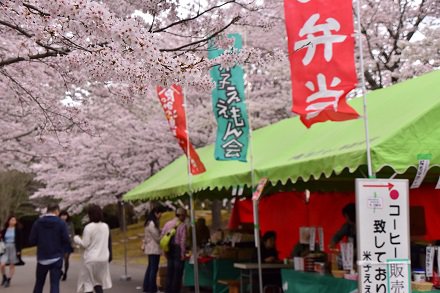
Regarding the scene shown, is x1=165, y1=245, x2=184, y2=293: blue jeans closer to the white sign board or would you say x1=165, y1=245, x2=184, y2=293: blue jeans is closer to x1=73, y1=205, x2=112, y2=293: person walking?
x1=73, y1=205, x2=112, y2=293: person walking

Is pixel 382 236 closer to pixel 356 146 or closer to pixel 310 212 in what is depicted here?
pixel 356 146

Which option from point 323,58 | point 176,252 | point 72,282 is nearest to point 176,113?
point 176,252

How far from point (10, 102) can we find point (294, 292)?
266 inches

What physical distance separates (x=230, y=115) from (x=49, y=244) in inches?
131

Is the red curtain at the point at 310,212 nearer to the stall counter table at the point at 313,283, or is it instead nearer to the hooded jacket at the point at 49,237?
the stall counter table at the point at 313,283

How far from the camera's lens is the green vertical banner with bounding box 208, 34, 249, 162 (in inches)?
350

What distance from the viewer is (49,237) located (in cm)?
944

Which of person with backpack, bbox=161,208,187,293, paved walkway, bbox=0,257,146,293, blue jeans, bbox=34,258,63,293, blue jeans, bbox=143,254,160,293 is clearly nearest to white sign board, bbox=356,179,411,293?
blue jeans, bbox=34,258,63,293

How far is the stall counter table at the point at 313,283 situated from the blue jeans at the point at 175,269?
3573mm

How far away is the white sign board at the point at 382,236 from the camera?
5418mm

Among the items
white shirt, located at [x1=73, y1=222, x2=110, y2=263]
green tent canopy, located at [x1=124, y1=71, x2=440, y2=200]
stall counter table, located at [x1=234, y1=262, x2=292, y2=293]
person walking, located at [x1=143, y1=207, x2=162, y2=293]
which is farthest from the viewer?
person walking, located at [x1=143, y1=207, x2=162, y2=293]

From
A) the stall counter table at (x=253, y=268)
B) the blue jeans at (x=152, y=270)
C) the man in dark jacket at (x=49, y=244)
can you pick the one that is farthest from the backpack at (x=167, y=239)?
the man in dark jacket at (x=49, y=244)

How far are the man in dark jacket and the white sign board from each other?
5.48 metres

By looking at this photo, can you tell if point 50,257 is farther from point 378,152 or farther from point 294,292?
point 378,152
